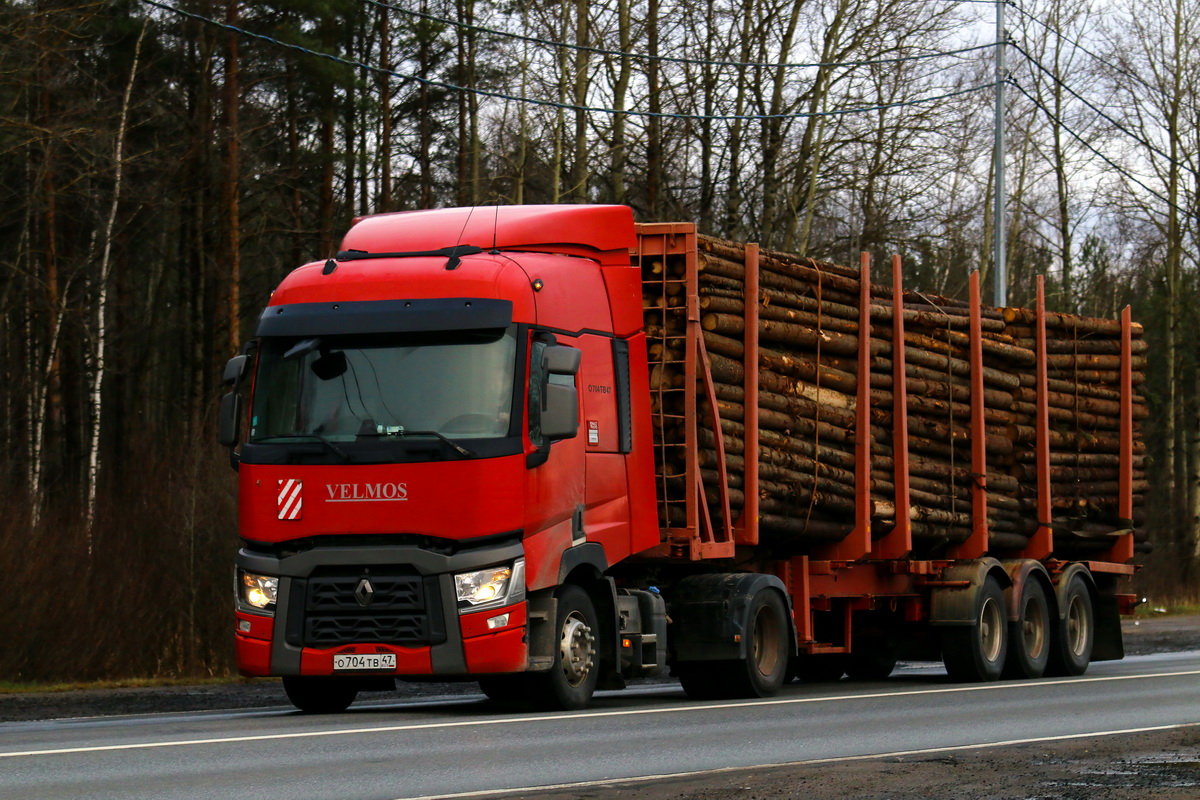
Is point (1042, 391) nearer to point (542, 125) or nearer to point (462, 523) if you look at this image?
point (462, 523)

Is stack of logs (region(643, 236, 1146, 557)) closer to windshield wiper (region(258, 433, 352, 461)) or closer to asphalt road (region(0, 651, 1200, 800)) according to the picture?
asphalt road (region(0, 651, 1200, 800))

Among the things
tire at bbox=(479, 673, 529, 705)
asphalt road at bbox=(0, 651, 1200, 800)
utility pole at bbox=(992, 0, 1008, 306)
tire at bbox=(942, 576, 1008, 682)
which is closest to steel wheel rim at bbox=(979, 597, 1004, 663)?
tire at bbox=(942, 576, 1008, 682)

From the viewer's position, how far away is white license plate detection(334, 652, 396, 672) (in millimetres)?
11844

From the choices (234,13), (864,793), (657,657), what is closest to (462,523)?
(657,657)

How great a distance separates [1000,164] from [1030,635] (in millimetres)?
14527

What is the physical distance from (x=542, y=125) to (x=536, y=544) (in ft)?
73.3

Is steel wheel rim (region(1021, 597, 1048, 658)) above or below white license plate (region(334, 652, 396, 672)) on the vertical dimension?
below

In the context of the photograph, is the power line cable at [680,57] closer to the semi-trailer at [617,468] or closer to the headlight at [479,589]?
the semi-trailer at [617,468]

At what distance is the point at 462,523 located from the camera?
11.8 meters

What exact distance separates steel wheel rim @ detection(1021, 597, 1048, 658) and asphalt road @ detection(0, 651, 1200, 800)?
3.04m

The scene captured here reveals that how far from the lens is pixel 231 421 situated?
12.4 meters

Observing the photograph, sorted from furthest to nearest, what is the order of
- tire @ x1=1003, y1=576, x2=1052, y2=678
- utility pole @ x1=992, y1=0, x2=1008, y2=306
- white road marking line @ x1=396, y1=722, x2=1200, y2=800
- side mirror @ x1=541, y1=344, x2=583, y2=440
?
utility pole @ x1=992, y1=0, x2=1008, y2=306 → tire @ x1=1003, y1=576, x2=1052, y2=678 → side mirror @ x1=541, y1=344, x2=583, y2=440 → white road marking line @ x1=396, y1=722, x2=1200, y2=800

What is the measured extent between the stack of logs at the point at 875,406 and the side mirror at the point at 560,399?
2005 millimetres

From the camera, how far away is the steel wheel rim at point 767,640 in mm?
14648
